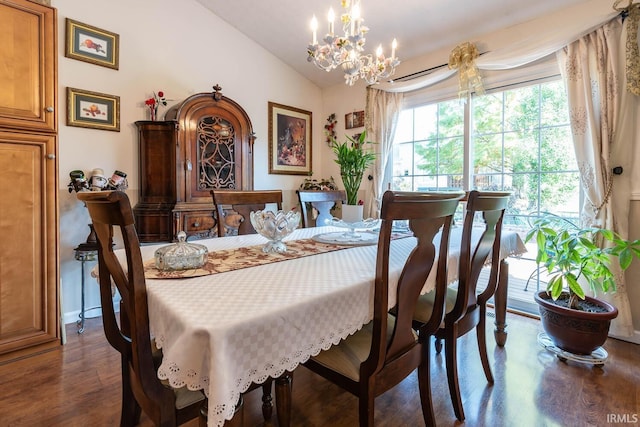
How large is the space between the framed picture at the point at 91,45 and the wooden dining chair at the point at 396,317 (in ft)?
9.16

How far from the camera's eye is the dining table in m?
0.66

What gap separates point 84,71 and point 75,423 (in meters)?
2.42

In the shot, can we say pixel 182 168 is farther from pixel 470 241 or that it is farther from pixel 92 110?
pixel 470 241

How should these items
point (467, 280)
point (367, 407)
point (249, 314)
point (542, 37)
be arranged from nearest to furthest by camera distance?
point (249, 314)
point (367, 407)
point (467, 280)
point (542, 37)

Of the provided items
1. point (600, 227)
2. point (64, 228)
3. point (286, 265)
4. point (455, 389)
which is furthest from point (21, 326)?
point (600, 227)

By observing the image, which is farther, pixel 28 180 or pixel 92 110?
pixel 92 110

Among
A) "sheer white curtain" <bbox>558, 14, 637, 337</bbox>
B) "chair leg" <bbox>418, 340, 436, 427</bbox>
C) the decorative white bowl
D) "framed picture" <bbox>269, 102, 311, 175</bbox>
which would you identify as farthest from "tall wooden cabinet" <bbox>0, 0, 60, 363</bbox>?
"sheer white curtain" <bbox>558, 14, 637, 337</bbox>

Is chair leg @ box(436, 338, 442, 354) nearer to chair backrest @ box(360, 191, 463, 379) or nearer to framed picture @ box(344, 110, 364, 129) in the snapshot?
chair backrest @ box(360, 191, 463, 379)

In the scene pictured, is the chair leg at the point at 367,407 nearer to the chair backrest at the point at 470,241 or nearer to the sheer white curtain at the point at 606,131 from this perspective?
the chair backrest at the point at 470,241

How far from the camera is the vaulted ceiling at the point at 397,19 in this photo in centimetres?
245

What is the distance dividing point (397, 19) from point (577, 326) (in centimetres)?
262

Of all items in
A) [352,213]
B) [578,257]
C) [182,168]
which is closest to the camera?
[578,257]

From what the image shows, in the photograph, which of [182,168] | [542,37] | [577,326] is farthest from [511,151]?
[182,168]

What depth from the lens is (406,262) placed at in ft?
3.28
